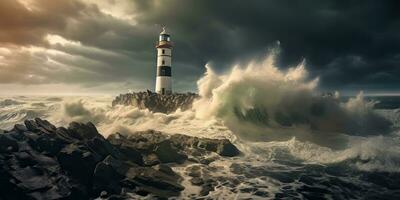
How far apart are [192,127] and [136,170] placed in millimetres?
16006

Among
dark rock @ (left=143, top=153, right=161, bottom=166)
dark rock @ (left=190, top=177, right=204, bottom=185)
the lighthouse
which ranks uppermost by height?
the lighthouse

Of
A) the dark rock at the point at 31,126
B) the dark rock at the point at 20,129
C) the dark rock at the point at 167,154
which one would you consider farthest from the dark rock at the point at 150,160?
the dark rock at the point at 20,129

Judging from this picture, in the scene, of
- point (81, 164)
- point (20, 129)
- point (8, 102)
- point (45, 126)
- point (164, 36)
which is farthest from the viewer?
point (8, 102)

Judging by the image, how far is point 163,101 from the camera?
47719 millimetres

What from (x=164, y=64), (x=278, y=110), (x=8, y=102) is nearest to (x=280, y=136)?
(x=278, y=110)

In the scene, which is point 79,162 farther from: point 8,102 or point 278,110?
point 8,102

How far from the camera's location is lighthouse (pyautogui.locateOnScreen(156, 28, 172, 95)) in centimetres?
4756

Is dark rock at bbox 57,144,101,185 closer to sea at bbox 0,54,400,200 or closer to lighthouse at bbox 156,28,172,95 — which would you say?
sea at bbox 0,54,400,200

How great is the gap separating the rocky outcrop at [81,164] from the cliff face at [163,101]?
2077 cm

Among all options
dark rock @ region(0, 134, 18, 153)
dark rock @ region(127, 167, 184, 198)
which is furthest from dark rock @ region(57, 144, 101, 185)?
dark rock @ region(0, 134, 18, 153)

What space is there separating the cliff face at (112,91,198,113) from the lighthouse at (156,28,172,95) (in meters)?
1.29

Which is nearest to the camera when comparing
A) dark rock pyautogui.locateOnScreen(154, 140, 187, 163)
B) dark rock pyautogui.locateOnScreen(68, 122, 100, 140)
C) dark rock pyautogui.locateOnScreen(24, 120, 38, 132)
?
dark rock pyautogui.locateOnScreen(24, 120, 38, 132)

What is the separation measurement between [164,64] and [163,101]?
4.51 m

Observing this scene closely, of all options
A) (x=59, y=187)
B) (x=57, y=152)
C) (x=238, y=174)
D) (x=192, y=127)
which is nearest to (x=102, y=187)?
(x=59, y=187)
